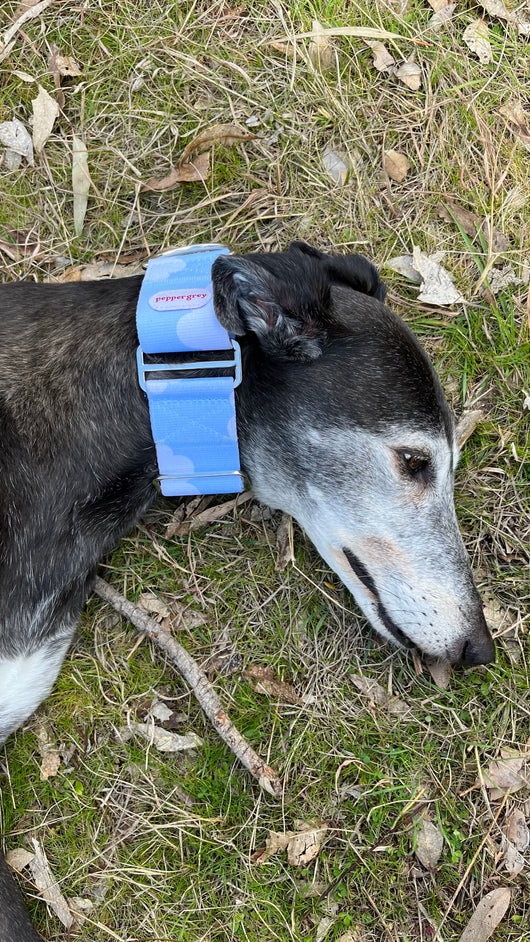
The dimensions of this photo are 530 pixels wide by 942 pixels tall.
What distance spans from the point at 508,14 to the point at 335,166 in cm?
167

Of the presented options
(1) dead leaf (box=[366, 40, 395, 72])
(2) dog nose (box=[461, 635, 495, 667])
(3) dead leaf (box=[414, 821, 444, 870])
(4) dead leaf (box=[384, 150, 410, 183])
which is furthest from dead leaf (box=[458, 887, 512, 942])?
(1) dead leaf (box=[366, 40, 395, 72])

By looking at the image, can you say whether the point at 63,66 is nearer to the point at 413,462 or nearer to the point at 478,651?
the point at 413,462

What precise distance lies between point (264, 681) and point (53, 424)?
1.94 meters

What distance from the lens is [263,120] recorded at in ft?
15.5

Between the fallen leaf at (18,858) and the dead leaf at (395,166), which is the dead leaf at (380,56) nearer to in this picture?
the dead leaf at (395,166)

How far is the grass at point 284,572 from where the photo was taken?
4027 mm

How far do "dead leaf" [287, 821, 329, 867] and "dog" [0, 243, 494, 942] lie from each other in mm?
1298

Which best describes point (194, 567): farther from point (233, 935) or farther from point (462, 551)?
point (233, 935)

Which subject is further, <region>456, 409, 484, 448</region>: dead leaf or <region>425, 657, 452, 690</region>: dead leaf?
<region>456, 409, 484, 448</region>: dead leaf

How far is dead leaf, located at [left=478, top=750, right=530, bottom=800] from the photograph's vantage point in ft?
13.6

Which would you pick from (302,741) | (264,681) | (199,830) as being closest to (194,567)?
(264,681)

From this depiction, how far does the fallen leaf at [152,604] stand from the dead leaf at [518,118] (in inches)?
154

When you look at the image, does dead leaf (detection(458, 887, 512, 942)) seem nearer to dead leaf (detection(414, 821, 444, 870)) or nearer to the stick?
dead leaf (detection(414, 821, 444, 870))

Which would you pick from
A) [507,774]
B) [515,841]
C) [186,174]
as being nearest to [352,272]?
[186,174]
